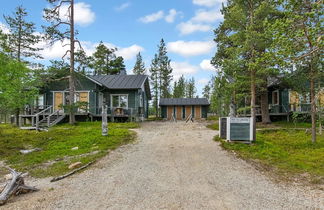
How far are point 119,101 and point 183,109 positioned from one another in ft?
34.5

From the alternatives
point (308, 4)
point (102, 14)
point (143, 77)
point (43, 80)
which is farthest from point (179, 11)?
point (43, 80)

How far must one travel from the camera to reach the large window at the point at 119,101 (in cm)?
1822

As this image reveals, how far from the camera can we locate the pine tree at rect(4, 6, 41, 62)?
15914mm

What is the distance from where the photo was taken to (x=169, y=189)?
376 cm

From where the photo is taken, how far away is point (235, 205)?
3090mm

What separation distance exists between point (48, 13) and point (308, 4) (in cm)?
1520

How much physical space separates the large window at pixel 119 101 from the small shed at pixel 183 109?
825 cm

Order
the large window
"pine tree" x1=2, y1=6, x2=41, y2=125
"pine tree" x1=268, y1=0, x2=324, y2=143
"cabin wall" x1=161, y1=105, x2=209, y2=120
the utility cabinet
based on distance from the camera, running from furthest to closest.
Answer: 1. "cabin wall" x1=161, y1=105, x2=209, y2=120
2. the large window
3. "pine tree" x1=2, y1=6, x2=41, y2=125
4. the utility cabinet
5. "pine tree" x1=268, y1=0, x2=324, y2=143

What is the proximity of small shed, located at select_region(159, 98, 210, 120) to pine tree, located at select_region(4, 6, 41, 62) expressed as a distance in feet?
51.0

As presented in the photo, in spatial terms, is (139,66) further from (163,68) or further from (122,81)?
(122,81)

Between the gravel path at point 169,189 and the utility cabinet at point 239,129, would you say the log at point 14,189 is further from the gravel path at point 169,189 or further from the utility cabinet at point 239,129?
the utility cabinet at point 239,129

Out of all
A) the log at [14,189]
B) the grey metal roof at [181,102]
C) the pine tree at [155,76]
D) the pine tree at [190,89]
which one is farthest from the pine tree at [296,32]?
the pine tree at [190,89]

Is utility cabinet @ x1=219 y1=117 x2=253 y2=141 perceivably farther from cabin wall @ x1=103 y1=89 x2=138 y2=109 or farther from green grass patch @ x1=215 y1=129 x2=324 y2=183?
cabin wall @ x1=103 y1=89 x2=138 y2=109

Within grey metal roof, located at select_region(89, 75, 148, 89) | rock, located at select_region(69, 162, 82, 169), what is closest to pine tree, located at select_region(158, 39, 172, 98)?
grey metal roof, located at select_region(89, 75, 148, 89)
